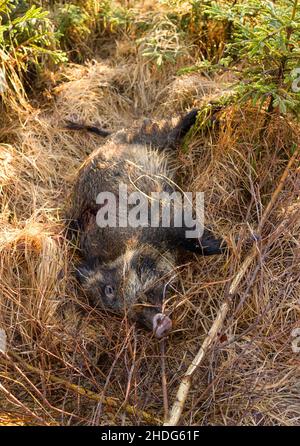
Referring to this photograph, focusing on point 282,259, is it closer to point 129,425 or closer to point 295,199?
point 295,199

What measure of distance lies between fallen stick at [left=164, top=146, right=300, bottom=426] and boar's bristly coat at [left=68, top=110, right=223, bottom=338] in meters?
0.25

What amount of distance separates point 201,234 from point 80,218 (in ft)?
2.91

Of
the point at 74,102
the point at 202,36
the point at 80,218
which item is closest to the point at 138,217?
the point at 80,218

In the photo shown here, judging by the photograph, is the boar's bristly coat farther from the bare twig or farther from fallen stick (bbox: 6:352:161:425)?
fallen stick (bbox: 6:352:161:425)

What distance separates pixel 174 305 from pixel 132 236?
0.65 metres

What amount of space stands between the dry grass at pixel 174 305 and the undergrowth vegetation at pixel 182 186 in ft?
0.04

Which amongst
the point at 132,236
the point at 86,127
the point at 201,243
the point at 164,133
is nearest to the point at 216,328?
the point at 201,243

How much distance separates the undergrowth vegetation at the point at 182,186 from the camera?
12.0ft

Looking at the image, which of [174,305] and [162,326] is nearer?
[162,326]

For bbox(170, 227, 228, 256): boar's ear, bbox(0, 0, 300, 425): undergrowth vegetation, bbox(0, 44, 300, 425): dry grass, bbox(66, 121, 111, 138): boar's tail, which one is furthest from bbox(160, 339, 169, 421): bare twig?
bbox(66, 121, 111, 138): boar's tail

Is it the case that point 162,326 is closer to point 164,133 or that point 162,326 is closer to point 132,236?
point 132,236

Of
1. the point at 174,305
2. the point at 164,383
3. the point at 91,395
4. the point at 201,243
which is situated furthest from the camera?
the point at 201,243

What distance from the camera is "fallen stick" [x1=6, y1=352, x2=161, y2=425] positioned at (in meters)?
3.50

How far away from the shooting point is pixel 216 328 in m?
3.72
